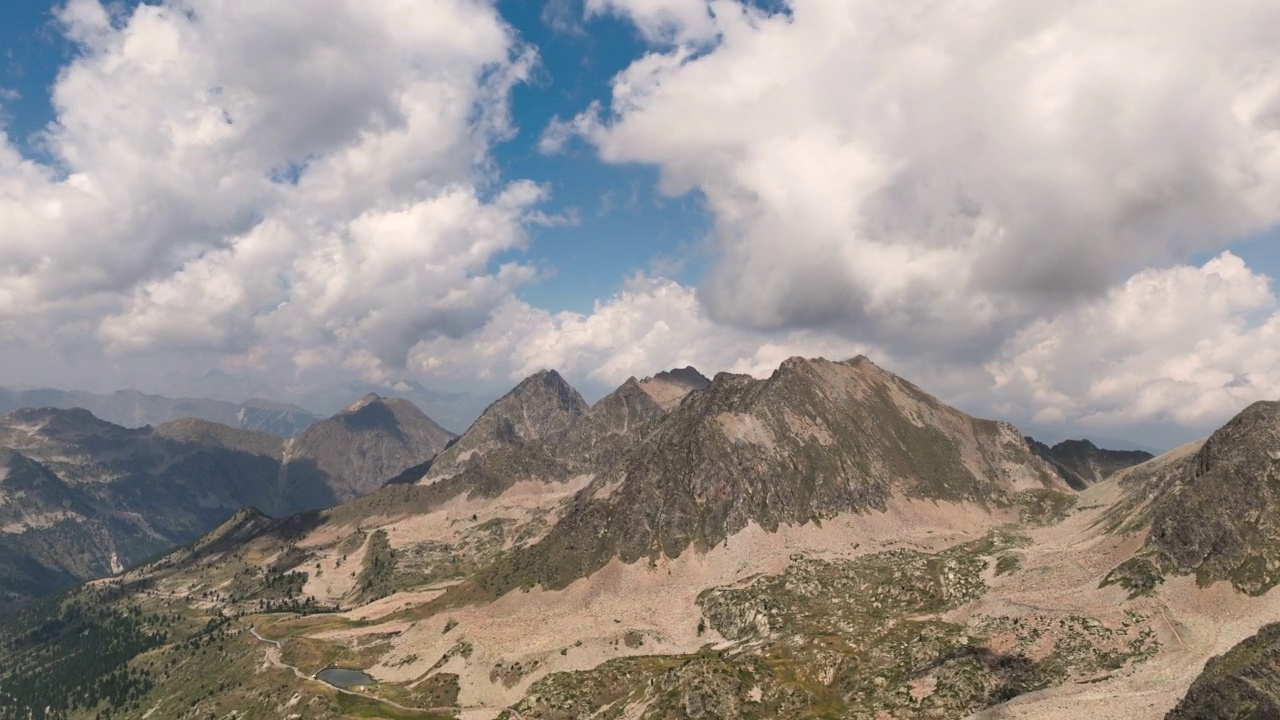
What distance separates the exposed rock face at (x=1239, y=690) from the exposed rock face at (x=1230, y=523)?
55.9m

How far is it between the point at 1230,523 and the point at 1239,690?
96.3 meters

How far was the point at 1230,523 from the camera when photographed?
17550cm

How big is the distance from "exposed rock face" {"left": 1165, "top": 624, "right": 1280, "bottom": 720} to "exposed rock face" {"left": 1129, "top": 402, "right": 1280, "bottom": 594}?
55899mm

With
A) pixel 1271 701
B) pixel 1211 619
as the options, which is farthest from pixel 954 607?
pixel 1271 701

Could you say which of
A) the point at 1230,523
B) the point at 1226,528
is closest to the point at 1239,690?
the point at 1226,528

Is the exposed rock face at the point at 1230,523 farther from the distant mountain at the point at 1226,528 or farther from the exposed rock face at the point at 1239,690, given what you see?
the exposed rock face at the point at 1239,690

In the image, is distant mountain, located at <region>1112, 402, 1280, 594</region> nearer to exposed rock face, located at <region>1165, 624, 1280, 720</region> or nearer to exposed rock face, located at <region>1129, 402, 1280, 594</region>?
exposed rock face, located at <region>1129, 402, 1280, 594</region>

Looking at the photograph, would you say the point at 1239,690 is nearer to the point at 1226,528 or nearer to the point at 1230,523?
the point at 1226,528

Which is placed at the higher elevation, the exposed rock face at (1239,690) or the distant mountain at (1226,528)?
the distant mountain at (1226,528)

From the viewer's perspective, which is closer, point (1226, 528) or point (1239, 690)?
point (1239, 690)

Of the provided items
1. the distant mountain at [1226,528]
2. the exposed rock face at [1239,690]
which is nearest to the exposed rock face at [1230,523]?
the distant mountain at [1226,528]

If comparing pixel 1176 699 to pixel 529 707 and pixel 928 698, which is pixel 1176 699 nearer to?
pixel 928 698

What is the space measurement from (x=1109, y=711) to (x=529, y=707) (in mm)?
147103

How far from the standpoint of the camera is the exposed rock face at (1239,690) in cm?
9894
